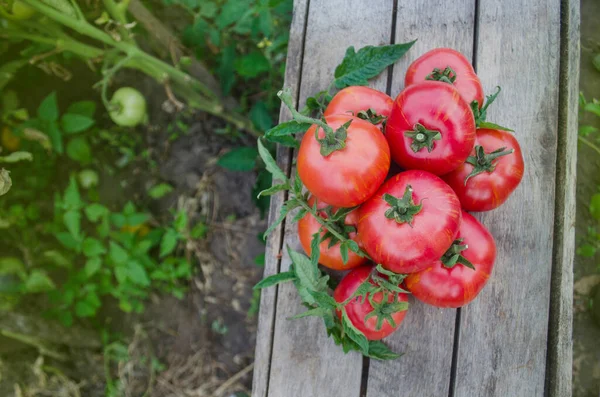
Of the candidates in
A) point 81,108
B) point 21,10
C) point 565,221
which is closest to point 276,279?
point 565,221

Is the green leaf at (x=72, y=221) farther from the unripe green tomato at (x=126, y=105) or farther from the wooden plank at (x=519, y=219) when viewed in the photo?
the wooden plank at (x=519, y=219)

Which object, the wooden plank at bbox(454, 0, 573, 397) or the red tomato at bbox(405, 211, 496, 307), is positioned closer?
the red tomato at bbox(405, 211, 496, 307)

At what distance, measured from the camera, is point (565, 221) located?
1.12m

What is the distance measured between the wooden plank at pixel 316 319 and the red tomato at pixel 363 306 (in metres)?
0.17

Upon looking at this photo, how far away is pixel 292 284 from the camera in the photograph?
3.87 feet

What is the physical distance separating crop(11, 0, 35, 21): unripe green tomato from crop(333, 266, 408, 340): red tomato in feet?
4.03

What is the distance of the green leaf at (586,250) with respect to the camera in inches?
71.1

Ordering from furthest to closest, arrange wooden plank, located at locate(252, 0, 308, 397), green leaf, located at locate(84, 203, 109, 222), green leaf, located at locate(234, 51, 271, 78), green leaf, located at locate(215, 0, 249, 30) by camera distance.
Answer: green leaf, located at locate(84, 203, 109, 222) < green leaf, located at locate(234, 51, 271, 78) < green leaf, located at locate(215, 0, 249, 30) < wooden plank, located at locate(252, 0, 308, 397)

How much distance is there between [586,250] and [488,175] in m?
1.21

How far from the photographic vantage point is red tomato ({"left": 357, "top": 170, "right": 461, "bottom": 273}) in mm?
812

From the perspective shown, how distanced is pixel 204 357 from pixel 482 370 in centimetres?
140

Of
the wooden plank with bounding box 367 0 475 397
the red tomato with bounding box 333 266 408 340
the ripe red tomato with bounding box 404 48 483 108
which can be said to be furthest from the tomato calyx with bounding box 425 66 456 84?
the wooden plank with bounding box 367 0 475 397

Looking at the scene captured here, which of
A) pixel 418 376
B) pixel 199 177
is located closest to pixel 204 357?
pixel 199 177

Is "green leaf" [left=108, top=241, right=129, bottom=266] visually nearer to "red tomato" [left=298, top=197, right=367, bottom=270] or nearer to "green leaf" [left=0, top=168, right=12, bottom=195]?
"green leaf" [left=0, top=168, right=12, bottom=195]
